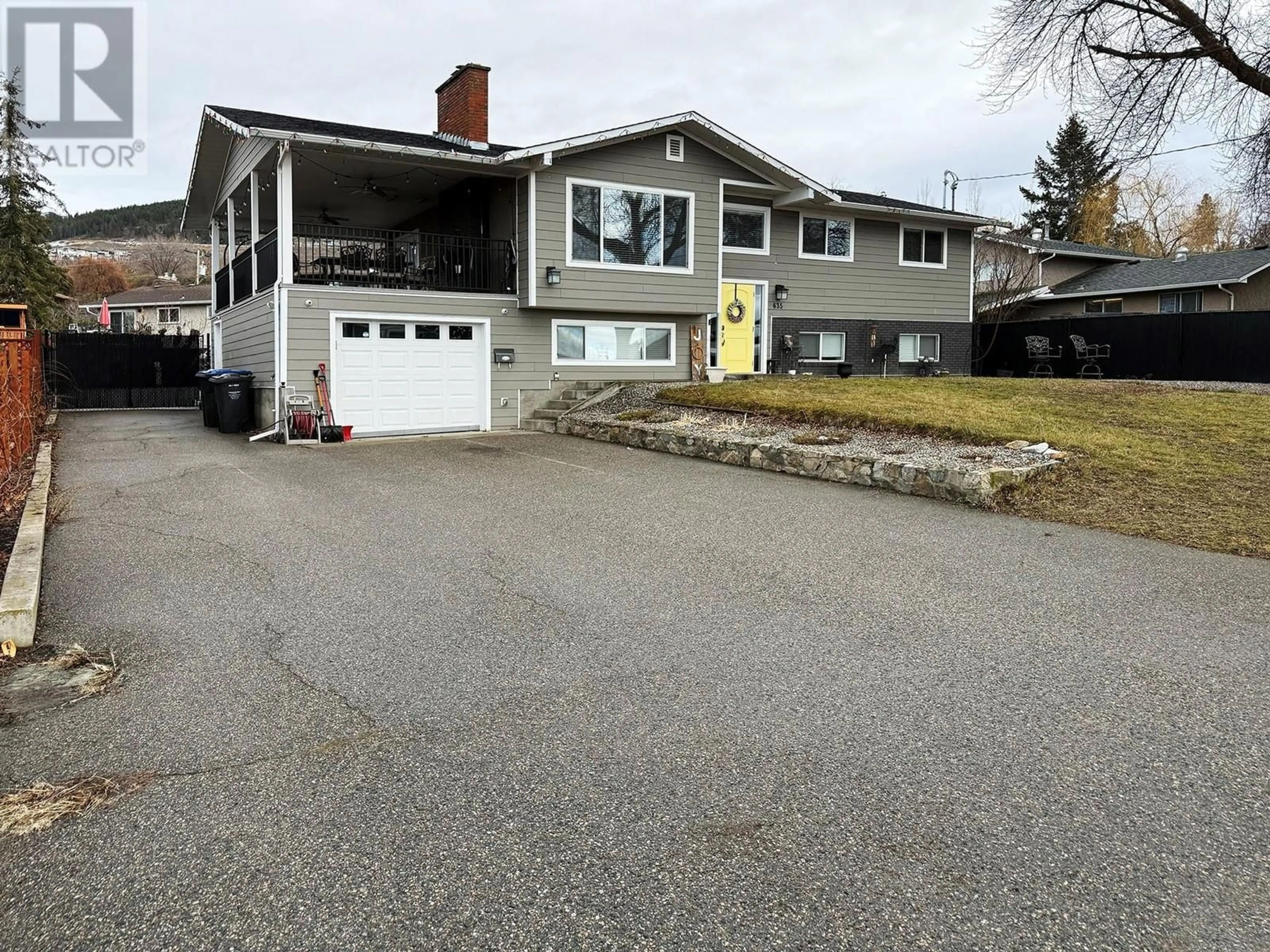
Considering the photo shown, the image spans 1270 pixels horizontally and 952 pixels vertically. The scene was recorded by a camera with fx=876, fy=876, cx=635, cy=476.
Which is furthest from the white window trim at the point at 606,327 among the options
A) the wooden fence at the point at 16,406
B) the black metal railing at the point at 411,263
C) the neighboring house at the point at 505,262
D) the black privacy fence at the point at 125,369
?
the black privacy fence at the point at 125,369

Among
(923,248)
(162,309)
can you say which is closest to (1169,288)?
(923,248)

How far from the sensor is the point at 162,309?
49219mm

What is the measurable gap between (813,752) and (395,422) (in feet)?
41.8

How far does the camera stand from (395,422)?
48.8ft

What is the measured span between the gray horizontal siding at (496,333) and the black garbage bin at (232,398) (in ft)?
6.52

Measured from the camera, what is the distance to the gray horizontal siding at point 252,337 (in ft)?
47.4

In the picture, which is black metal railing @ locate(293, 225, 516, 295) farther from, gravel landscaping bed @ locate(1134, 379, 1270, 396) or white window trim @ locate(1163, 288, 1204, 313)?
white window trim @ locate(1163, 288, 1204, 313)

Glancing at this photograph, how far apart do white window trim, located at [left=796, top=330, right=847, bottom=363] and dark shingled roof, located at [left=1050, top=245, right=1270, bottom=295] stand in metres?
12.1

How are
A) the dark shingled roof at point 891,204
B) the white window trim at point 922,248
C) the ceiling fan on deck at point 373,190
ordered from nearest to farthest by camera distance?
1. the ceiling fan on deck at point 373,190
2. the dark shingled roof at point 891,204
3. the white window trim at point 922,248

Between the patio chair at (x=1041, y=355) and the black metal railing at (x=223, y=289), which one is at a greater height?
the black metal railing at (x=223, y=289)

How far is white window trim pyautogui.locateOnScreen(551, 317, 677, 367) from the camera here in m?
16.3

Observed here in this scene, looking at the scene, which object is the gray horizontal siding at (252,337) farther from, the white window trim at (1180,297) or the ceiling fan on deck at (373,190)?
the white window trim at (1180,297)

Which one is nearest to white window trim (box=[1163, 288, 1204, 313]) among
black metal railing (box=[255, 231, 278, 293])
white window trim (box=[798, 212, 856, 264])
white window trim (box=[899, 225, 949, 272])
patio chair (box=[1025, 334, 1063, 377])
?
patio chair (box=[1025, 334, 1063, 377])

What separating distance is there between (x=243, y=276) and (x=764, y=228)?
10826mm
